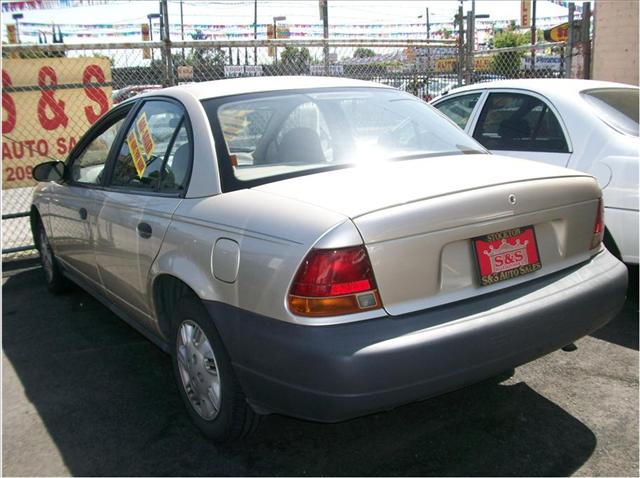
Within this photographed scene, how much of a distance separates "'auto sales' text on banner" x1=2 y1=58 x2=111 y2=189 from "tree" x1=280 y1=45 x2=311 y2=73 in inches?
105

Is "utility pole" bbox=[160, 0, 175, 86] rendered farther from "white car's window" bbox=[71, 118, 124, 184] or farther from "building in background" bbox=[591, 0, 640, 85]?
"building in background" bbox=[591, 0, 640, 85]

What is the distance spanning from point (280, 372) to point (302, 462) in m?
0.70

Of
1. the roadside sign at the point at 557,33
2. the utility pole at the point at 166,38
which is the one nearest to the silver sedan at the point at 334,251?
the utility pole at the point at 166,38

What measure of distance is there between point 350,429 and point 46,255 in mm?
3743

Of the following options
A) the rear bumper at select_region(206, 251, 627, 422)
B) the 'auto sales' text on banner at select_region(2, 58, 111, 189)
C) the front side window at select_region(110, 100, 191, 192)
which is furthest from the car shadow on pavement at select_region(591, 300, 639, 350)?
the 'auto sales' text on banner at select_region(2, 58, 111, 189)

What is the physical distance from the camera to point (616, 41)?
33.0 feet

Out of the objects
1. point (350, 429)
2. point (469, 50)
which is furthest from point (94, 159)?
point (469, 50)

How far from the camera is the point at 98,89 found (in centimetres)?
745

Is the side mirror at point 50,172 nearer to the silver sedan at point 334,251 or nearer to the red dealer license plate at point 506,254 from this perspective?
the silver sedan at point 334,251

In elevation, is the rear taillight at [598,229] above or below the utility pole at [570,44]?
below

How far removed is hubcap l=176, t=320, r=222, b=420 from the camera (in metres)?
2.91

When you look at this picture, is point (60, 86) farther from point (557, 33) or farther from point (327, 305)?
point (557, 33)

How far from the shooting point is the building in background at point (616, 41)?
9.88m

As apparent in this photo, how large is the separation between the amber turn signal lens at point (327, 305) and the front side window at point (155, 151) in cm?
112
